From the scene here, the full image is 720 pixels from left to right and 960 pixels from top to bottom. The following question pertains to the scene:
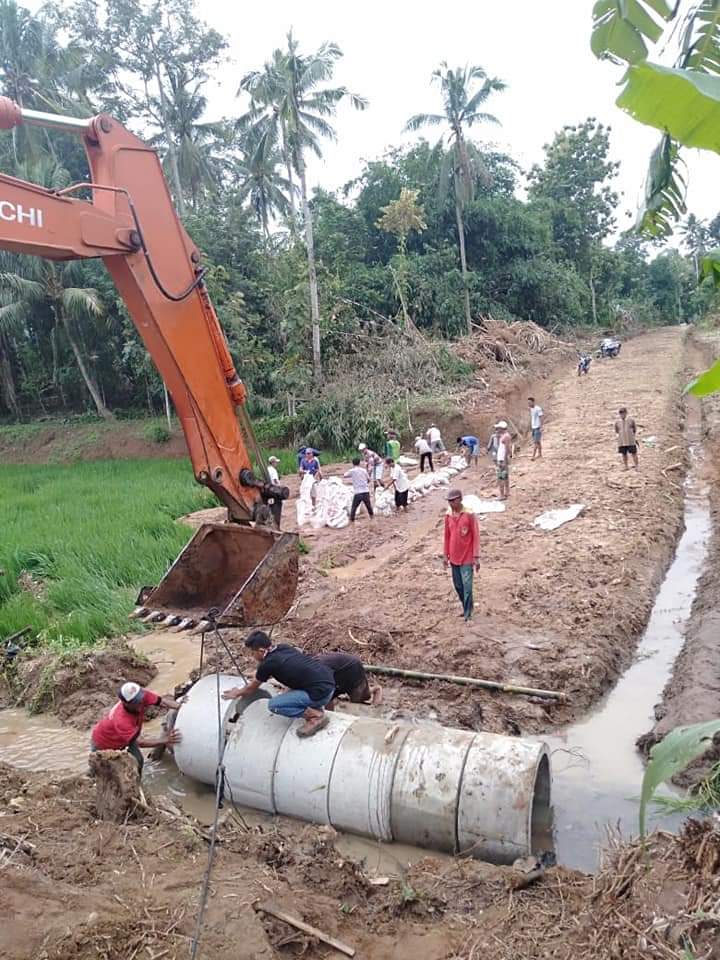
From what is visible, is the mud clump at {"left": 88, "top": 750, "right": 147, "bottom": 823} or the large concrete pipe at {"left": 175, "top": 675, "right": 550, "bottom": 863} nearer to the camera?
the large concrete pipe at {"left": 175, "top": 675, "right": 550, "bottom": 863}

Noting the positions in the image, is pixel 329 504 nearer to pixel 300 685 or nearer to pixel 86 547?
pixel 86 547

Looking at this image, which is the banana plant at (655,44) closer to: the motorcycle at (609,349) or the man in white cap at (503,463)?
the man in white cap at (503,463)

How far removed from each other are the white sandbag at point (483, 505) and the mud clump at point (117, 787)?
29.1 feet

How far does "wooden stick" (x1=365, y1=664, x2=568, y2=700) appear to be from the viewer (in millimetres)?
6746

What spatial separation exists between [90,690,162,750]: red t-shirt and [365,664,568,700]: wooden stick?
7.86 feet

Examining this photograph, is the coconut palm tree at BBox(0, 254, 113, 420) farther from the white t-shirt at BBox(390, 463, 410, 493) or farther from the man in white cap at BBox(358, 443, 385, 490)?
the white t-shirt at BBox(390, 463, 410, 493)

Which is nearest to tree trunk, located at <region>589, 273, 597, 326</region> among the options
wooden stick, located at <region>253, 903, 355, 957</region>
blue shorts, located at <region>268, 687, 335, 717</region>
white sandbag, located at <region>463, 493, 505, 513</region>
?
white sandbag, located at <region>463, 493, 505, 513</region>

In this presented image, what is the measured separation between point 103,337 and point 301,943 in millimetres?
29361

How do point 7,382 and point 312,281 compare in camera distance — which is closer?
point 312,281

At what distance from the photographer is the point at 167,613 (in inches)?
247

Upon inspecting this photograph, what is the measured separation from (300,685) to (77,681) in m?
3.59

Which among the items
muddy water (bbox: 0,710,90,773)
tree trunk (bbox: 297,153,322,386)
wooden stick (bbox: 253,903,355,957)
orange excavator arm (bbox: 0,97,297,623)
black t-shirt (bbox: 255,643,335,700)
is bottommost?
muddy water (bbox: 0,710,90,773)

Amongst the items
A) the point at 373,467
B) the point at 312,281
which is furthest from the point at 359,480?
the point at 312,281

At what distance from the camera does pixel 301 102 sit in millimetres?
21797
